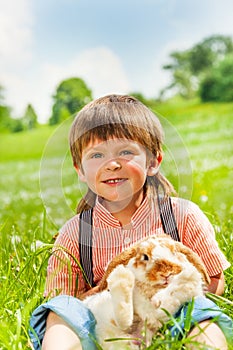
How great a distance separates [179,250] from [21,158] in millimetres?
14197

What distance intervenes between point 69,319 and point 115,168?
18.0 inches

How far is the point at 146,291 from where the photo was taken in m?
1.51

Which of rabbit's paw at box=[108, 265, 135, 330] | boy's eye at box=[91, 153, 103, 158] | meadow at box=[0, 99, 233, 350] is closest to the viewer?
rabbit's paw at box=[108, 265, 135, 330]

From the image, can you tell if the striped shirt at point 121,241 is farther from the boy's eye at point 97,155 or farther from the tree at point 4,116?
the tree at point 4,116

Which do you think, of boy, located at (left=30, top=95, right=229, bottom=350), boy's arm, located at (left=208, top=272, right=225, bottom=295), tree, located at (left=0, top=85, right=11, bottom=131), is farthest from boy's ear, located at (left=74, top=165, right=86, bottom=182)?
tree, located at (left=0, top=85, right=11, bottom=131)

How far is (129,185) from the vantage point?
1859 mm

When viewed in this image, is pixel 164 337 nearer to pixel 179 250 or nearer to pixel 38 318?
pixel 179 250

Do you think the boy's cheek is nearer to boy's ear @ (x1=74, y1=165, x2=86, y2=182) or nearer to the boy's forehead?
boy's ear @ (x1=74, y1=165, x2=86, y2=182)

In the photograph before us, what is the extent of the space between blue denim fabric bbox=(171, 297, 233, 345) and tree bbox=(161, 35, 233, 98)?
17296 millimetres

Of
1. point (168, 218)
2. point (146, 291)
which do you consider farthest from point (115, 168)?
point (146, 291)

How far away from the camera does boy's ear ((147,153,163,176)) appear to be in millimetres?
1929

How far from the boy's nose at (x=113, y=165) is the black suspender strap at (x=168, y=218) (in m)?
0.21

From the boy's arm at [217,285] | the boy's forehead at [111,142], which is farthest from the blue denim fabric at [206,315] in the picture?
the boy's forehead at [111,142]

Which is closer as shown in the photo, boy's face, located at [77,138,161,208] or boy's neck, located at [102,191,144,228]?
boy's face, located at [77,138,161,208]
